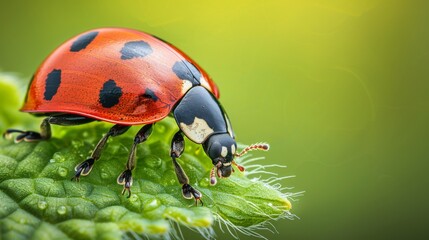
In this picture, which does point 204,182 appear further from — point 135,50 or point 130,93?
point 135,50

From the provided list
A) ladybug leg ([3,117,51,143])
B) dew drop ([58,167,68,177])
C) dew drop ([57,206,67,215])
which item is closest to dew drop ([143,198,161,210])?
dew drop ([57,206,67,215])

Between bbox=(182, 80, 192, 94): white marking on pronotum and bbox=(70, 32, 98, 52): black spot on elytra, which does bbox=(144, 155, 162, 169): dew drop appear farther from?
bbox=(70, 32, 98, 52): black spot on elytra

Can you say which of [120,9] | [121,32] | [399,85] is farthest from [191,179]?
[120,9]

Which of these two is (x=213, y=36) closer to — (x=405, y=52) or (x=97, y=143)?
(x=405, y=52)

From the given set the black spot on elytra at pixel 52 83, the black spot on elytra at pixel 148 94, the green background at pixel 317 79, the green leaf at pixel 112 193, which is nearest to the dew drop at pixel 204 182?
the green leaf at pixel 112 193

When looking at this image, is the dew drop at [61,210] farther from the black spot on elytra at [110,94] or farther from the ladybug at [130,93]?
the black spot on elytra at [110,94]
